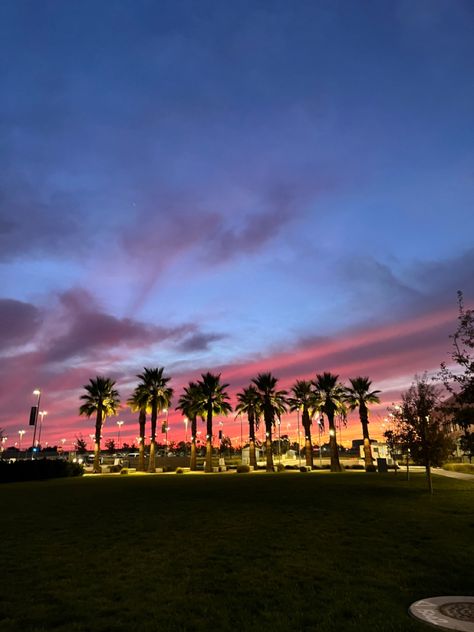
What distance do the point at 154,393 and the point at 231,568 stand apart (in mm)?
65125

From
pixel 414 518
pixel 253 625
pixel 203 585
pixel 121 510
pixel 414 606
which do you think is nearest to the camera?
pixel 253 625

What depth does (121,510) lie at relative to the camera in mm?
21547

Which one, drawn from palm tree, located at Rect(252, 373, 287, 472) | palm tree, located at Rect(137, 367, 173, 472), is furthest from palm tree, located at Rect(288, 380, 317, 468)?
palm tree, located at Rect(137, 367, 173, 472)

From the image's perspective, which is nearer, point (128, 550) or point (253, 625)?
point (253, 625)

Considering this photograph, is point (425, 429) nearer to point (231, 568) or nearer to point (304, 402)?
point (231, 568)

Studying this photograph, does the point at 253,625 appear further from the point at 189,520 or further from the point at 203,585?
the point at 189,520

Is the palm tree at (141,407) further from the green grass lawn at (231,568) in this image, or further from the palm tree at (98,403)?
the green grass lawn at (231,568)

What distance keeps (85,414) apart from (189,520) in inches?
2355

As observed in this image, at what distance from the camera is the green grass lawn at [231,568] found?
742 cm

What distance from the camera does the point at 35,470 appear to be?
53875mm

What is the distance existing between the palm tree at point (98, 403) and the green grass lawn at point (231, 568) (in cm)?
5446

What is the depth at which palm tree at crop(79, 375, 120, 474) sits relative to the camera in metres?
72.9

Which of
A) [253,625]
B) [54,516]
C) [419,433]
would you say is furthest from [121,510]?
[419,433]

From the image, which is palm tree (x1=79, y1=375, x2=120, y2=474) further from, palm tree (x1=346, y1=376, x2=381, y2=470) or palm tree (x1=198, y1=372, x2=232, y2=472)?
palm tree (x1=346, y1=376, x2=381, y2=470)
